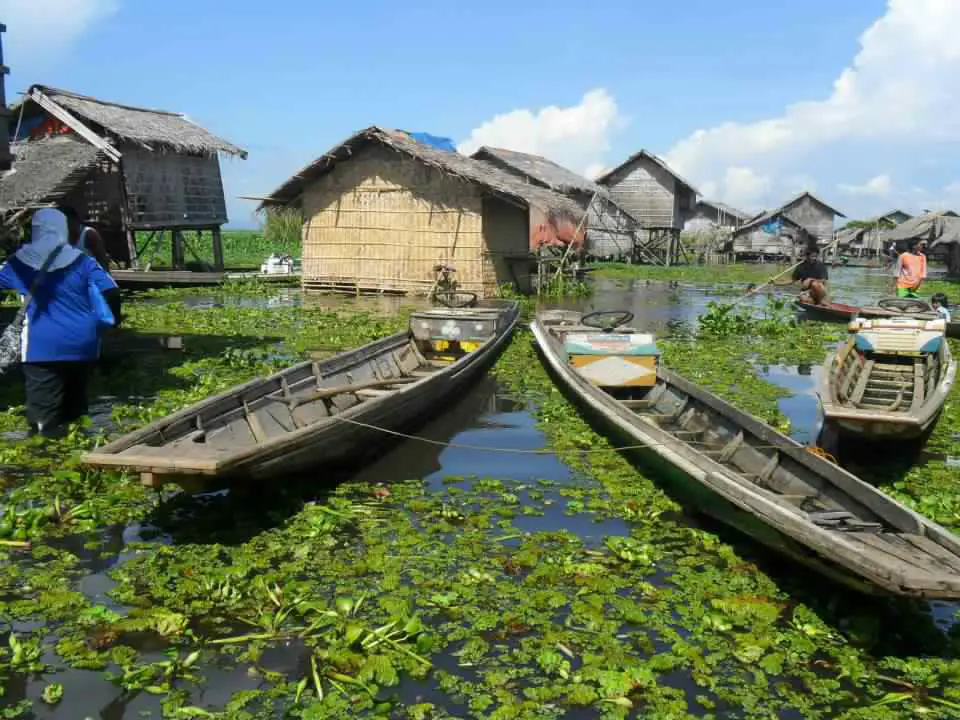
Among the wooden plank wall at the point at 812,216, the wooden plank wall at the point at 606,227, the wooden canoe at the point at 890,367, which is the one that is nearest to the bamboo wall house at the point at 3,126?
the wooden canoe at the point at 890,367

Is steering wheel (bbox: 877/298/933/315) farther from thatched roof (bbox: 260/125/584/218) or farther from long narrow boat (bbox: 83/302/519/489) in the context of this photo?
thatched roof (bbox: 260/125/584/218)

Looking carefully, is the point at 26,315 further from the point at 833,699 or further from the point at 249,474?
the point at 833,699

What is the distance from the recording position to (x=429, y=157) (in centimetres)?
1977

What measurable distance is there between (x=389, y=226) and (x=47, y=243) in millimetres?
15327

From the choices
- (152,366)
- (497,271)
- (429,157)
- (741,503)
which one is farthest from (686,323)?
(741,503)

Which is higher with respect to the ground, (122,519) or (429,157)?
(429,157)

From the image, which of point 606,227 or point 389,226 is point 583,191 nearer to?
point 606,227

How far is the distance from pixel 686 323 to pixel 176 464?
14243 millimetres

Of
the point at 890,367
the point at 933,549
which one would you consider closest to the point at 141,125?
the point at 890,367

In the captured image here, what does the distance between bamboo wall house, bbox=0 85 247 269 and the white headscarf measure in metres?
11.6

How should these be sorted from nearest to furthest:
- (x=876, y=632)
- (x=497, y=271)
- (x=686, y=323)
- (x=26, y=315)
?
(x=876, y=632) → (x=26, y=315) → (x=686, y=323) → (x=497, y=271)

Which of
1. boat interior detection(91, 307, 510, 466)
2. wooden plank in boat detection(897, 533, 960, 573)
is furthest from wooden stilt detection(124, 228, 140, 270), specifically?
wooden plank in boat detection(897, 533, 960, 573)

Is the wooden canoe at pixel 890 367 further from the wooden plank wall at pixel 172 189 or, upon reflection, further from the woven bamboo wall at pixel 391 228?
the wooden plank wall at pixel 172 189

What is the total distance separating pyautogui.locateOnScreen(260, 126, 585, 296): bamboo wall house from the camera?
2017cm
